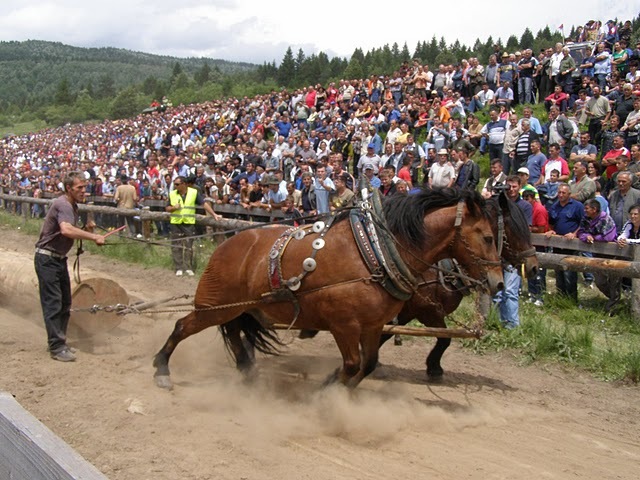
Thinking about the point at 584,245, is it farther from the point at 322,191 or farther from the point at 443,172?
the point at 322,191

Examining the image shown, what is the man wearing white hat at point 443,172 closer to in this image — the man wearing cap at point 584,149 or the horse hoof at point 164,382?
the man wearing cap at point 584,149

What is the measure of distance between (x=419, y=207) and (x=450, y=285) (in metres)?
Answer: 1.06

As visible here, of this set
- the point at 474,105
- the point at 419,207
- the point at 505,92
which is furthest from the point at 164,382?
the point at 474,105

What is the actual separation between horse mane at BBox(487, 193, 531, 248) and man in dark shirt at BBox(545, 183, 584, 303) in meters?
3.25

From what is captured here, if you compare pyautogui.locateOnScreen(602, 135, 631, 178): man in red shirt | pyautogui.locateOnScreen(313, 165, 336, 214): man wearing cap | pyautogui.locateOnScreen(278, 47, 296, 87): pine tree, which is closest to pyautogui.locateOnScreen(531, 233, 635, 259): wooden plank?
pyautogui.locateOnScreen(602, 135, 631, 178): man in red shirt

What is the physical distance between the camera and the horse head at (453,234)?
5.07 meters

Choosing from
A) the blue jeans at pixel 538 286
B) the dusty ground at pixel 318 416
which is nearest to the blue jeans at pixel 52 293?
the dusty ground at pixel 318 416

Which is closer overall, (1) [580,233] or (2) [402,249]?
(2) [402,249]

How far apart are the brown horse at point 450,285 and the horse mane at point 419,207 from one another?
0.69 ft

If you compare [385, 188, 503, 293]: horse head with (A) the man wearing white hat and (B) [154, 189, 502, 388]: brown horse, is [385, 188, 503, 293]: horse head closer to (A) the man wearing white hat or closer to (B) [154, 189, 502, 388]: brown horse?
(B) [154, 189, 502, 388]: brown horse

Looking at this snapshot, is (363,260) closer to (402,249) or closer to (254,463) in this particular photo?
(402,249)

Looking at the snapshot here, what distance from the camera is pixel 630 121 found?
11039 millimetres

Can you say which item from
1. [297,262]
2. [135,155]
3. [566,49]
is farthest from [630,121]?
[135,155]

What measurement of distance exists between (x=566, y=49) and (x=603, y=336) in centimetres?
1044
